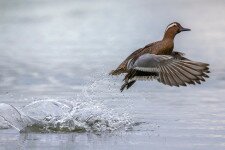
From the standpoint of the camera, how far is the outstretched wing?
33.3 ft

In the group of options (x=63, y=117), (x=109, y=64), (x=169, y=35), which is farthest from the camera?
(x=109, y=64)

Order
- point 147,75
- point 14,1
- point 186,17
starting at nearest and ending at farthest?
point 147,75, point 186,17, point 14,1

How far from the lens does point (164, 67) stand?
1048cm

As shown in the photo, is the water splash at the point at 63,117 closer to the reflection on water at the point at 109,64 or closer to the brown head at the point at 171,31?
the reflection on water at the point at 109,64

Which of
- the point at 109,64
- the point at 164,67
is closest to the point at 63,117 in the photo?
the point at 164,67

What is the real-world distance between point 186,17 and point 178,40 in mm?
1716

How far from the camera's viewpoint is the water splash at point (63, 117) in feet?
35.8

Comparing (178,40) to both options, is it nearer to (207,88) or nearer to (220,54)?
(220,54)

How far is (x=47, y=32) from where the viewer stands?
67.6 ft

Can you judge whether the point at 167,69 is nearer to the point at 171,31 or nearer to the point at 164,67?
the point at 164,67

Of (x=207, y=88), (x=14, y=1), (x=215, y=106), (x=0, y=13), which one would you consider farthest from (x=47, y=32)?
(x=215, y=106)

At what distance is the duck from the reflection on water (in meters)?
Answer: 0.56

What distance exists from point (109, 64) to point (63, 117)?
15.4 feet

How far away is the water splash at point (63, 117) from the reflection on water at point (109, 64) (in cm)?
19
